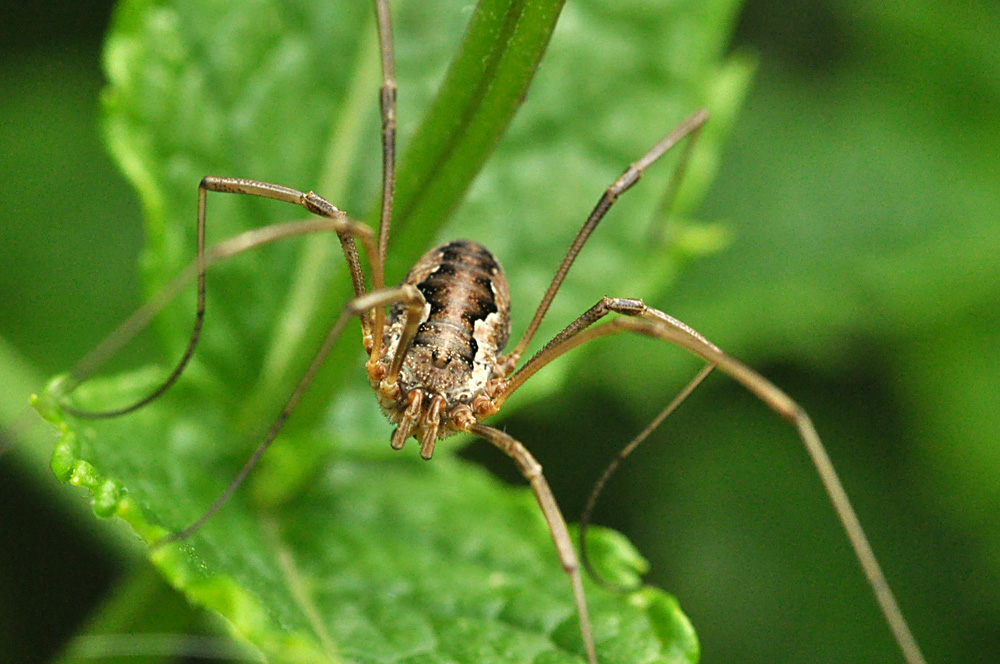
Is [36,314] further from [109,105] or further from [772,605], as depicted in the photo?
[772,605]

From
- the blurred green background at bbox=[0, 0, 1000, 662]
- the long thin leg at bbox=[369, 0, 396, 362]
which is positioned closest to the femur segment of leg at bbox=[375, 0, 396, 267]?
the long thin leg at bbox=[369, 0, 396, 362]

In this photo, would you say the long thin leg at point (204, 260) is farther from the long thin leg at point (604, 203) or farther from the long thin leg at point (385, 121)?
the long thin leg at point (604, 203)

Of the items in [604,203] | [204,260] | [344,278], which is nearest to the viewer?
[204,260]

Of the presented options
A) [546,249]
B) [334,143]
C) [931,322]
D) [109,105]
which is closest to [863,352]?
[931,322]

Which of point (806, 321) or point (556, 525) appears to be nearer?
point (556, 525)

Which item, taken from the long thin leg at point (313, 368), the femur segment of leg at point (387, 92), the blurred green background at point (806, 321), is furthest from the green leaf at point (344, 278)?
the blurred green background at point (806, 321)

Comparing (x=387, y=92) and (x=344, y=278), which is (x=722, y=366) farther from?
(x=387, y=92)

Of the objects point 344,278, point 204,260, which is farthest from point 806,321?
point 204,260
